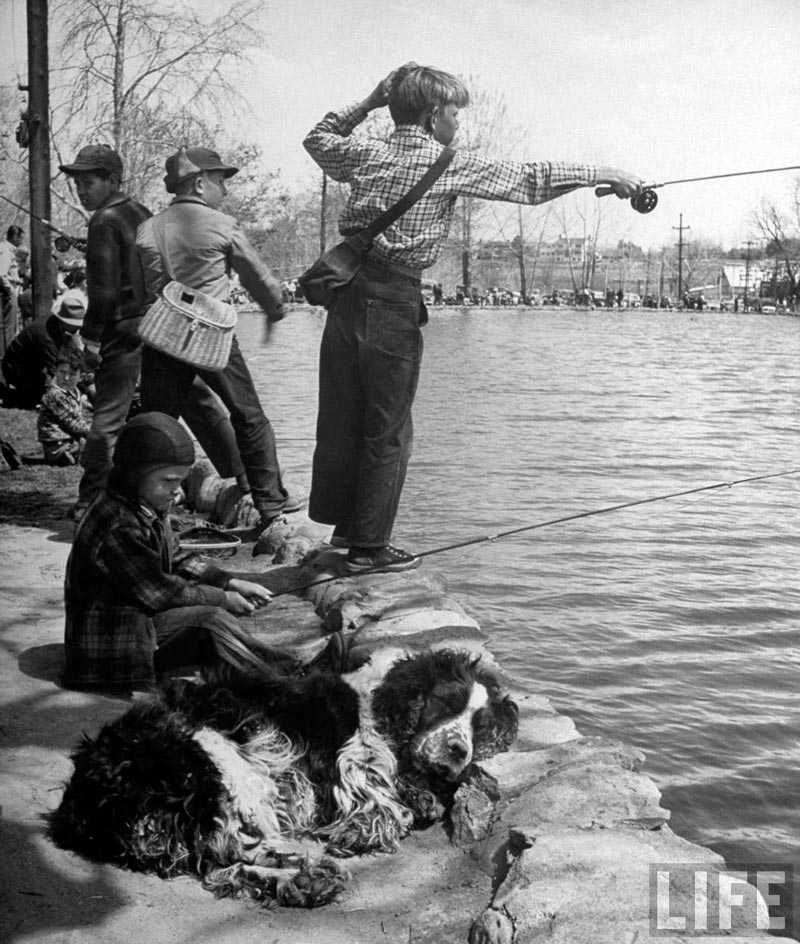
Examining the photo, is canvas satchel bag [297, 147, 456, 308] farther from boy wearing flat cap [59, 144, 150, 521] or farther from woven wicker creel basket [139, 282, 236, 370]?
boy wearing flat cap [59, 144, 150, 521]

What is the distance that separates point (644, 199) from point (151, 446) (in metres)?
2.35

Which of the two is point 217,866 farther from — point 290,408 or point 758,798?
point 290,408

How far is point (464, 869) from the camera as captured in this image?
3.38 meters

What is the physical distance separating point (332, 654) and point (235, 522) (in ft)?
11.8

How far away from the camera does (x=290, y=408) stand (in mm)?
17703

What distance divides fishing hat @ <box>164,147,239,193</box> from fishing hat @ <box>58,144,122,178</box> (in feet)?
1.80

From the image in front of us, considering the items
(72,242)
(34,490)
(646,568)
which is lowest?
(646,568)

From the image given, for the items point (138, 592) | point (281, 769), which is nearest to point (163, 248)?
point (138, 592)

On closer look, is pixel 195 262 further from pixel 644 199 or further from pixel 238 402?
pixel 644 199

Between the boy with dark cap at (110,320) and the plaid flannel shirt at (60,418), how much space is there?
2.72 m

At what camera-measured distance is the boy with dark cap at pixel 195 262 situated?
6438 millimetres

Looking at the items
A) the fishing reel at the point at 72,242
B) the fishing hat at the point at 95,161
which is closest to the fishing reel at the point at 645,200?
the fishing hat at the point at 95,161

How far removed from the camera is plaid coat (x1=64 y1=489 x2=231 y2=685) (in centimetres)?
Answer: 422

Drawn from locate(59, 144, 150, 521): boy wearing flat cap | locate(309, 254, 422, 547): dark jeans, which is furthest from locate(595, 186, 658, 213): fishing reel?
locate(59, 144, 150, 521): boy wearing flat cap
